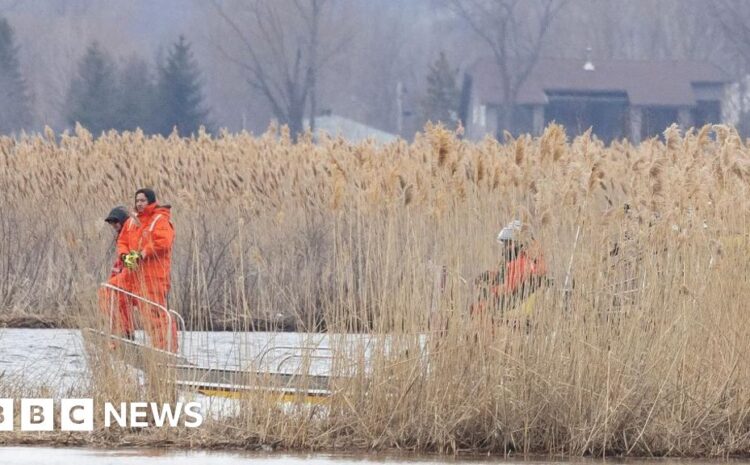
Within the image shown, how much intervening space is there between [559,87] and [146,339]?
3224 inches

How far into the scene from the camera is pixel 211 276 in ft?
56.5

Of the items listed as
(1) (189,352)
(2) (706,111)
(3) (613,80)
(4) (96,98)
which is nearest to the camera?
(1) (189,352)

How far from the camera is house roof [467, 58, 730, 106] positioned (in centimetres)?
9038

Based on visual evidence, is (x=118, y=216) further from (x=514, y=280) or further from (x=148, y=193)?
(x=514, y=280)

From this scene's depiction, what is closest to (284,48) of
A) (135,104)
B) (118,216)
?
(135,104)

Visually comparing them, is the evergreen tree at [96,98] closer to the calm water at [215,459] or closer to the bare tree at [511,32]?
the bare tree at [511,32]

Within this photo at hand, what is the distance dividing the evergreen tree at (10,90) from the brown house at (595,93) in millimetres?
22291

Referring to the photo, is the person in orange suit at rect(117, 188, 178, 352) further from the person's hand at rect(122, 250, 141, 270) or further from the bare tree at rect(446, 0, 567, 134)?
the bare tree at rect(446, 0, 567, 134)

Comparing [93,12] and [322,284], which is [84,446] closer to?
[322,284]

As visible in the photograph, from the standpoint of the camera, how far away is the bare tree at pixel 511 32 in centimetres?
9356

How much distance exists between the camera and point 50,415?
9.77 metres

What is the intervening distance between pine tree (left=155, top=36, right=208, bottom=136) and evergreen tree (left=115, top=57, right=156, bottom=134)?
1.55ft

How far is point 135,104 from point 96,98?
74.2 inches

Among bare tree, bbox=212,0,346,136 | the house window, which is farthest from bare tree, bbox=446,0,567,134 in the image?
the house window
